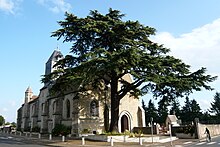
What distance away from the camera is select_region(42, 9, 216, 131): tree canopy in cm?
2383

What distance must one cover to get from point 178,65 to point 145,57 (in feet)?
13.5

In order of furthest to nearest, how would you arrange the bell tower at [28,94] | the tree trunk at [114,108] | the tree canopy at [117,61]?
1. the bell tower at [28,94]
2. the tree trunk at [114,108]
3. the tree canopy at [117,61]

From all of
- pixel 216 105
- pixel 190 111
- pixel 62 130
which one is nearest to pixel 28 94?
pixel 62 130

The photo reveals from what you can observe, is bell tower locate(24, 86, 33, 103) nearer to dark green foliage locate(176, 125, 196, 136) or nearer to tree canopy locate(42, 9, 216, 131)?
tree canopy locate(42, 9, 216, 131)

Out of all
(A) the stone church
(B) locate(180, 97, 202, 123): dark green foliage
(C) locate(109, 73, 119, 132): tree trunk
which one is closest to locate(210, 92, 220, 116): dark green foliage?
(B) locate(180, 97, 202, 123): dark green foliage

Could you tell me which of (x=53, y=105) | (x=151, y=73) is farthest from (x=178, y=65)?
(x=53, y=105)

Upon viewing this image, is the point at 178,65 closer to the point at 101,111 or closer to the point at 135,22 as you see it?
the point at 135,22

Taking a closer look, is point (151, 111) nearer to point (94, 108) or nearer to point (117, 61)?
point (94, 108)

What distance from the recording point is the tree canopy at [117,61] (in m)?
23.8

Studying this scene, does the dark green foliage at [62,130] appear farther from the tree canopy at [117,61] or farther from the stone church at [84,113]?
the tree canopy at [117,61]

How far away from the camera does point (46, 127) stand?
44.8m

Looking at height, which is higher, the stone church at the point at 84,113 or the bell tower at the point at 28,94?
the bell tower at the point at 28,94

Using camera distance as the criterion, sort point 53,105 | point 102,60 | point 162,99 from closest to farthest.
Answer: point 102,60
point 162,99
point 53,105

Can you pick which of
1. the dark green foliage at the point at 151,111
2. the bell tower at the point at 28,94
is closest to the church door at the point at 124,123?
the bell tower at the point at 28,94
